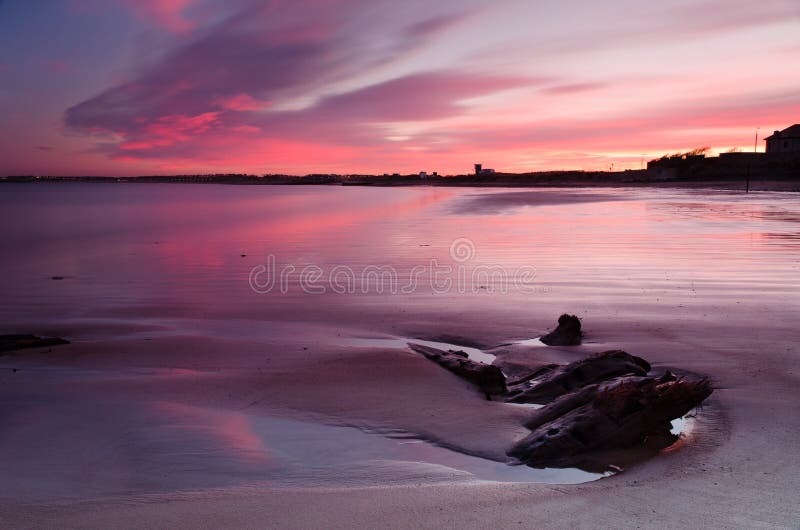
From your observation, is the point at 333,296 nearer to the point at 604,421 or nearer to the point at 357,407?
the point at 357,407

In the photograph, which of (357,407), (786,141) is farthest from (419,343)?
(786,141)

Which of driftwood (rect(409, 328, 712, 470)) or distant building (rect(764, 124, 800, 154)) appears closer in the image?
driftwood (rect(409, 328, 712, 470))

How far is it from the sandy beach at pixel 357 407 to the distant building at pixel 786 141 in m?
87.1

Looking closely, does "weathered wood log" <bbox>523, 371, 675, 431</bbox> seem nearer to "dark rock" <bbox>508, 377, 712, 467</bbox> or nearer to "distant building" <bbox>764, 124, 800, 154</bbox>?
"dark rock" <bbox>508, 377, 712, 467</bbox>

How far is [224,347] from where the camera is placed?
625cm

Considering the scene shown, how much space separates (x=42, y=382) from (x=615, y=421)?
482 centimetres

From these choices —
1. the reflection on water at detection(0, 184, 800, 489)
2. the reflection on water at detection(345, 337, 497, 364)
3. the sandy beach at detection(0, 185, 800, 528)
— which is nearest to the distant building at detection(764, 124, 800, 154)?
the reflection on water at detection(0, 184, 800, 489)

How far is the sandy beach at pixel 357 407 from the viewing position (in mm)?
3055

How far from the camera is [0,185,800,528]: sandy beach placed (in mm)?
3055

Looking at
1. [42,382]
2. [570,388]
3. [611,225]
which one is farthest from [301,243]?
[570,388]

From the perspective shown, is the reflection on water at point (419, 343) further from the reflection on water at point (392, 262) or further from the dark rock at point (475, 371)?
the reflection on water at point (392, 262)

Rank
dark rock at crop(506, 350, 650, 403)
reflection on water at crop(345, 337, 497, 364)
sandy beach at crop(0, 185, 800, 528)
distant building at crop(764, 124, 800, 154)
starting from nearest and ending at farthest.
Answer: sandy beach at crop(0, 185, 800, 528) < dark rock at crop(506, 350, 650, 403) < reflection on water at crop(345, 337, 497, 364) < distant building at crop(764, 124, 800, 154)

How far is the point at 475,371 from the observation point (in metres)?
5.02

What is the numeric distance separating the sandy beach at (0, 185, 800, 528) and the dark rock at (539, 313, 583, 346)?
6.2 inches
